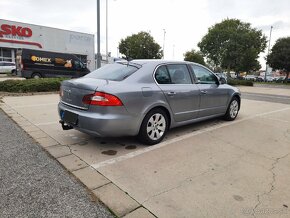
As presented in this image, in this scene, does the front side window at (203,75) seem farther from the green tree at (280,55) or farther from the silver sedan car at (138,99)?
the green tree at (280,55)

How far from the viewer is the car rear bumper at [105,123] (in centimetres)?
353

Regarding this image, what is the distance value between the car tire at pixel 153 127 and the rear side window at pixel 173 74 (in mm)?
591

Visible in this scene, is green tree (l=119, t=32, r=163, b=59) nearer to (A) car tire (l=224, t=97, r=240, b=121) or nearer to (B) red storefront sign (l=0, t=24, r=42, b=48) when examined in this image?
(B) red storefront sign (l=0, t=24, r=42, b=48)

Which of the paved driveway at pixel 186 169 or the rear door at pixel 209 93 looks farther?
the rear door at pixel 209 93

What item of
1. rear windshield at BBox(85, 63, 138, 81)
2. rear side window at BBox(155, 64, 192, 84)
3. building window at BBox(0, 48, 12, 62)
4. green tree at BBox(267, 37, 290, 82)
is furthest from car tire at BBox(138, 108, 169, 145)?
green tree at BBox(267, 37, 290, 82)

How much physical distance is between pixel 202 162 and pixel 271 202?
1124mm

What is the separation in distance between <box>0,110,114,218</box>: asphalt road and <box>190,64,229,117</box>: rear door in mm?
3195

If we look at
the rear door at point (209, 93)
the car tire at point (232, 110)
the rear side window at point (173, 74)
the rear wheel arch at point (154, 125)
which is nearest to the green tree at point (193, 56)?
the car tire at point (232, 110)

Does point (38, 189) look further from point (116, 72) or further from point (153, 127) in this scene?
point (116, 72)

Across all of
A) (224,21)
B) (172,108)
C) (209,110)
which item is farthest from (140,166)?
(224,21)

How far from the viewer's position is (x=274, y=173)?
10.6 ft

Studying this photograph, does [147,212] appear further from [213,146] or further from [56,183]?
[213,146]

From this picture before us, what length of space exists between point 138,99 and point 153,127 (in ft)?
2.13

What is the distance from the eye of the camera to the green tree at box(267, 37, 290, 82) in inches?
1394
